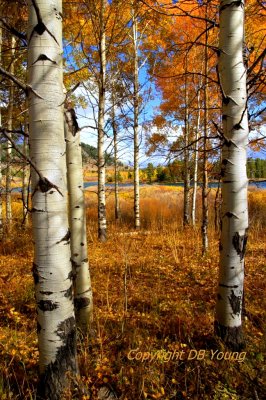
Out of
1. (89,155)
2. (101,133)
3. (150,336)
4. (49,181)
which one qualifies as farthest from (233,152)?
(101,133)

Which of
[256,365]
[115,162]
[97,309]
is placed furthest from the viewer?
[115,162]

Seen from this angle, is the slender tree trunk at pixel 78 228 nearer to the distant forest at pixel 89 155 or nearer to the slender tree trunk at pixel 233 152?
the distant forest at pixel 89 155

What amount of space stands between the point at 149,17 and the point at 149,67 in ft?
8.28

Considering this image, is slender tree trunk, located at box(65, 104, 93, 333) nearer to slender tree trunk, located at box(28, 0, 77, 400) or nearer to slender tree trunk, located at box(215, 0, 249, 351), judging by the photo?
slender tree trunk, located at box(28, 0, 77, 400)

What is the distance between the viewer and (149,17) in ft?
26.9

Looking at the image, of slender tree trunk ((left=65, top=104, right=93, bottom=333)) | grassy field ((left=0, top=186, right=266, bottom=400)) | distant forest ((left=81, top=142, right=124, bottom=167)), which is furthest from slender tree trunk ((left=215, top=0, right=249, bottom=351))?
distant forest ((left=81, top=142, right=124, bottom=167))

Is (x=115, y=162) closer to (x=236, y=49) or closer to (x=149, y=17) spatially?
(x=149, y=17)

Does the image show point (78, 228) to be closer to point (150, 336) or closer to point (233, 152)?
point (150, 336)

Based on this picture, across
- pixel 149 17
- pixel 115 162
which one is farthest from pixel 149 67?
pixel 115 162

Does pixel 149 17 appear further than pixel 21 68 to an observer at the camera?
No

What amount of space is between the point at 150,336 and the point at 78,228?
1343mm

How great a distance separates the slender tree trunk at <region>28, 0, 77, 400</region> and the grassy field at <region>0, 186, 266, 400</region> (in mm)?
505

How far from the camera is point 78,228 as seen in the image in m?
2.65

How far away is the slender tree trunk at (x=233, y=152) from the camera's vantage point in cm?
219
